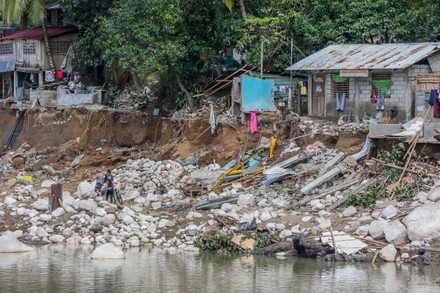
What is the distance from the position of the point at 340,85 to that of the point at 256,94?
2.81m

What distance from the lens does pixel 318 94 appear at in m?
36.5

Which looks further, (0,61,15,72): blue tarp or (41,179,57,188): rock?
(0,61,15,72): blue tarp

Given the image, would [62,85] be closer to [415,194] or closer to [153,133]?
[153,133]

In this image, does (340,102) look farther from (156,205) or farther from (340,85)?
(156,205)

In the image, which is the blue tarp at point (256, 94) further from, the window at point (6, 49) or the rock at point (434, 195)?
the window at point (6, 49)

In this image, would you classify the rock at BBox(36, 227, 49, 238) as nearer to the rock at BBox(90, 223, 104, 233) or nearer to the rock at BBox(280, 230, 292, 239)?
the rock at BBox(90, 223, 104, 233)

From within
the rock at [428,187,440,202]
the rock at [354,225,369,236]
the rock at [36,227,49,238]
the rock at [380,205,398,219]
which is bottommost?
the rock at [36,227,49,238]

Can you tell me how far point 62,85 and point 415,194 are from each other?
21.5m

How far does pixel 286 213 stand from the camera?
2875 cm

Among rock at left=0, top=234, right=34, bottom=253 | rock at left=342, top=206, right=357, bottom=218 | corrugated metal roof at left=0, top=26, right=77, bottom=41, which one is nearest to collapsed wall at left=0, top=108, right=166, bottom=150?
corrugated metal roof at left=0, top=26, right=77, bottom=41

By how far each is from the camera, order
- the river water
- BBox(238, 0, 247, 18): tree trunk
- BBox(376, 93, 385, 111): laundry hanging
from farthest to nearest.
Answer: BBox(238, 0, 247, 18): tree trunk → BBox(376, 93, 385, 111): laundry hanging → the river water

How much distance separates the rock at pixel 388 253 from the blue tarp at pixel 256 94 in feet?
38.5

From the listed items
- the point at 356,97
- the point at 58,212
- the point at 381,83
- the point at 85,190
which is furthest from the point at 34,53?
the point at 58,212

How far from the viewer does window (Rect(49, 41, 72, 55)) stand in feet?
154
